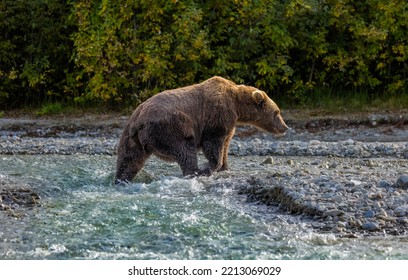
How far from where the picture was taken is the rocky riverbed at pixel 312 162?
8.44 meters

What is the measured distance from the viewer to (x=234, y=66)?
17156 mm

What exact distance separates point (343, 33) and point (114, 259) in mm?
11819

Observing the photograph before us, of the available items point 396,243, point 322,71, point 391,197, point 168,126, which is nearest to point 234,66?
point 322,71

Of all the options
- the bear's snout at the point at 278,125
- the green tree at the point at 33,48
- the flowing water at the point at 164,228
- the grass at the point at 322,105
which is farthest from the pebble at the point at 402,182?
the green tree at the point at 33,48

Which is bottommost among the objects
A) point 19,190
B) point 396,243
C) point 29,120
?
point 29,120

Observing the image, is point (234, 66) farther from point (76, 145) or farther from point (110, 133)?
point (76, 145)

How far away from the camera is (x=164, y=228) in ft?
26.2

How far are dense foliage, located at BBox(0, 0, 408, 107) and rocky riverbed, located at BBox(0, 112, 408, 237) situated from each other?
1.00 m

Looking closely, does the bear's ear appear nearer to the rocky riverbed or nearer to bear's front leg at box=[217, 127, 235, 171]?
bear's front leg at box=[217, 127, 235, 171]

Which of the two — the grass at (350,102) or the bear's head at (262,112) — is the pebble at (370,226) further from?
the grass at (350,102)

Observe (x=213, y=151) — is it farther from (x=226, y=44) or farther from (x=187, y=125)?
(x=226, y=44)

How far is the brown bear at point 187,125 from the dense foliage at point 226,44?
5.74m

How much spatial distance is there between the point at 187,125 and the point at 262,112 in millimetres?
1802
